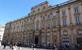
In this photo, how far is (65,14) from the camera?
109ft

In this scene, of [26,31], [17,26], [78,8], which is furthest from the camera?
[17,26]

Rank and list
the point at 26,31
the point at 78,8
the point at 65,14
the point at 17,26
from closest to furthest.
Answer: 1. the point at 78,8
2. the point at 65,14
3. the point at 26,31
4. the point at 17,26

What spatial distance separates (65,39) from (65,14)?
6.78 m

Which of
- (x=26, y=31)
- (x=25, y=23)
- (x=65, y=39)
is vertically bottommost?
(x=65, y=39)

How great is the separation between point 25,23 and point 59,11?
1730 centimetres

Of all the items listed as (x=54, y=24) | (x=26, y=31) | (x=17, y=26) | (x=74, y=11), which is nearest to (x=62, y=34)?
(x=54, y=24)

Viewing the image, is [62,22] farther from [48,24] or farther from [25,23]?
[25,23]

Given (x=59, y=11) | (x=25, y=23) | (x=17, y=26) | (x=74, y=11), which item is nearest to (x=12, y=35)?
(x=17, y=26)

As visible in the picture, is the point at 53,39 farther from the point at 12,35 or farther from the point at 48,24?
the point at 12,35

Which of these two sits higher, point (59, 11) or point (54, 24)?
point (59, 11)

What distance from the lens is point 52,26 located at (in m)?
35.5

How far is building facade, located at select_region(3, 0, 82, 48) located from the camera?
30281 millimetres

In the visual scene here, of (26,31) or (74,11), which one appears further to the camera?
(26,31)

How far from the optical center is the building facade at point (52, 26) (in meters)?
30.3
